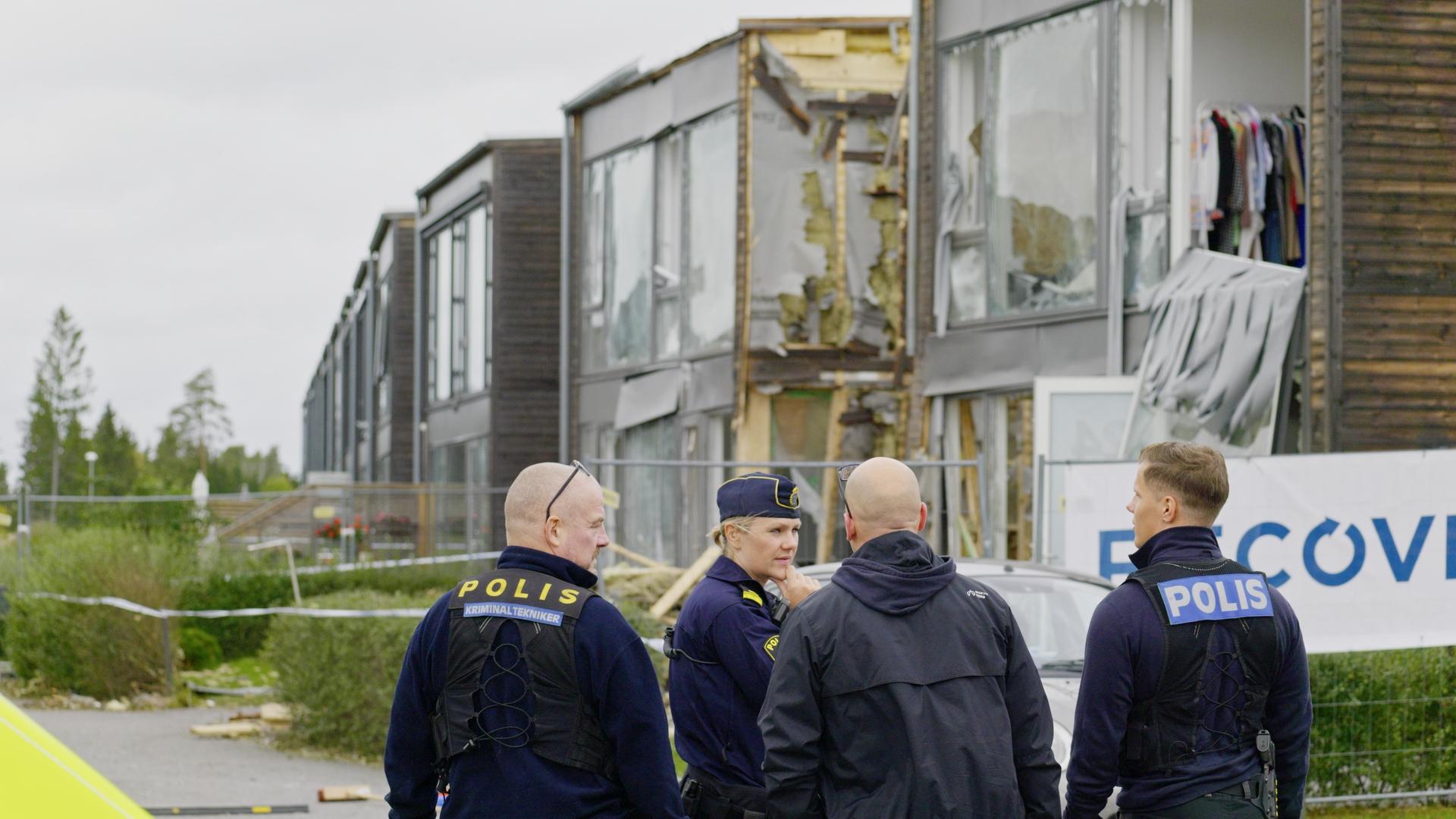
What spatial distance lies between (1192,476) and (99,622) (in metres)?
14.4

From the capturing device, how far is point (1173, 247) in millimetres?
13805

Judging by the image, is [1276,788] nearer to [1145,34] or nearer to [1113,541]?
[1113,541]

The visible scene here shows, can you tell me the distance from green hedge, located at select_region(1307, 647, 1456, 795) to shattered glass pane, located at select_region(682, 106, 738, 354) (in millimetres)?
11152

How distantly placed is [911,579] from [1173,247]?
33.0ft

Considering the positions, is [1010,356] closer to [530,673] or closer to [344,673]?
[344,673]

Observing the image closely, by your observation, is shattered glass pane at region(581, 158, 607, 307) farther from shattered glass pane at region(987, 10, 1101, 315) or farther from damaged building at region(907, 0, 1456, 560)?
shattered glass pane at region(987, 10, 1101, 315)

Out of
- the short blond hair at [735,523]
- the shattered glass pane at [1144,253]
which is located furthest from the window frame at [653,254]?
the short blond hair at [735,523]

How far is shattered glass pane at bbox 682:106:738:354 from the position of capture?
20.2 meters

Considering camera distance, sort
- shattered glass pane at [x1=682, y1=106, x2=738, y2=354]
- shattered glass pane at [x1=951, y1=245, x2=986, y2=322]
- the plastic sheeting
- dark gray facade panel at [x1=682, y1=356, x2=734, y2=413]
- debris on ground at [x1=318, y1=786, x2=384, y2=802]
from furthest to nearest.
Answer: shattered glass pane at [x1=682, y1=106, x2=738, y2=354] < dark gray facade panel at [x1=682, y1=356, x2=734, y2=413] < shattered glass pane at [x1=951, y1=245, x2=986, y2=322] < the plastic sheeting < debris on ground at [x1=318, y1=786, x2=384, y2=802]

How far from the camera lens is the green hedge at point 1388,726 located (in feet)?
30.9

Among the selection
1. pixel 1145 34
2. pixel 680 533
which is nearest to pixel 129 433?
pixel 680 533

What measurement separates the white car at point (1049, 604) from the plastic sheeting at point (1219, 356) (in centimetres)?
380

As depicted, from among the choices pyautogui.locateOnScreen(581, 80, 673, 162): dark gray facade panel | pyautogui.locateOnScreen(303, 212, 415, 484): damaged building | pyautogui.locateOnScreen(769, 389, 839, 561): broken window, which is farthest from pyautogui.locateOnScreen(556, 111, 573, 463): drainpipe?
pyautogui.locateOnScreen(303, 212, 415, 484): damaged building

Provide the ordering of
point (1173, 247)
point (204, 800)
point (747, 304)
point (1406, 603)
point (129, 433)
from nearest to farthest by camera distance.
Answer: point (1406, 603), point (204, 800), point (1173, 247), point (747, 304), point (129, 433)
